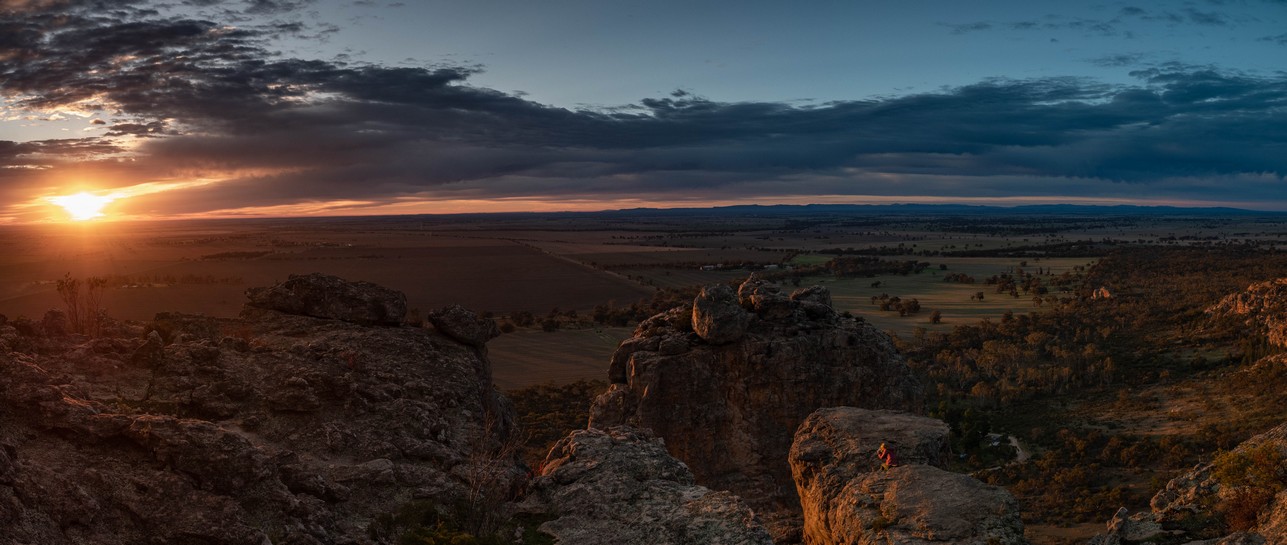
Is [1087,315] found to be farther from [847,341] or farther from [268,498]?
[268,498]

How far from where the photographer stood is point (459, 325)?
19.4 metres

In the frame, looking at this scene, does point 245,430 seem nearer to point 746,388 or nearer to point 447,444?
point 447,444

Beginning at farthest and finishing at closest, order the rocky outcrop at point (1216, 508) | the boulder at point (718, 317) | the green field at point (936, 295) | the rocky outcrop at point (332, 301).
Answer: the green field at point (936, 295) → the boulder at point (718, 317) → the rocky outcrop at point (332, 301) → the rocky outcrop at point (1216, 508)

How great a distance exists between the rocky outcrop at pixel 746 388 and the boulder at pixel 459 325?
13.8 feet

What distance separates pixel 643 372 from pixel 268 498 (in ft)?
40.2

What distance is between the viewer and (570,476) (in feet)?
44.3

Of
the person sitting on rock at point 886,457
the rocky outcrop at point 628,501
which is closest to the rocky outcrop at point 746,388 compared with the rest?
the rocky outcrop at point 628,501

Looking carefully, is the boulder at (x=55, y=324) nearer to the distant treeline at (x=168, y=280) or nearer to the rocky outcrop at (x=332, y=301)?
the rocky outcrop at (x=332, y=301)

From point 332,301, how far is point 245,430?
5.95 m

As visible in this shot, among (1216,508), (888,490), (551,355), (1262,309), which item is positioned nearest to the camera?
(1216,508)

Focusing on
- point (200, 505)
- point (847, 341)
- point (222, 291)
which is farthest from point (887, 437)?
point (222, 291)

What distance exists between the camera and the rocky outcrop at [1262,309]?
36938 mm

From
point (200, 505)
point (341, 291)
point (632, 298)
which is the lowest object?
point (632, 298)

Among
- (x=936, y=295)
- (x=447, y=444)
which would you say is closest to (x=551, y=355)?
(x=447, y=444)
